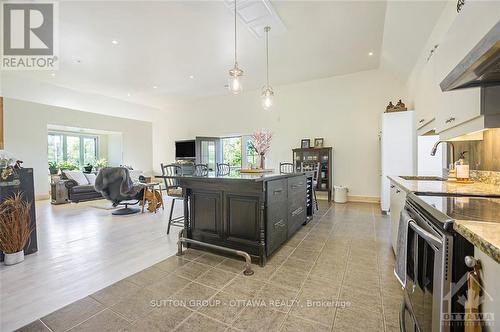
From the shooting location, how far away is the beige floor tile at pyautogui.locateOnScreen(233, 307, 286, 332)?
1444 mm

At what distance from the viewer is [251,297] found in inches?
69.3

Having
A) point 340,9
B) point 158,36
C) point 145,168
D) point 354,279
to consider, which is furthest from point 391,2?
point 145,168

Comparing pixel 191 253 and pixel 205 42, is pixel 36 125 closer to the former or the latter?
pixel 205 42

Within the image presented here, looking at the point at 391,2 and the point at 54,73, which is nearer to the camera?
the point at 391,2

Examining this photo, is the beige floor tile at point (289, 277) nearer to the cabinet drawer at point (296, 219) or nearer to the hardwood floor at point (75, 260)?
the cabinet drawer at point (296, 219)

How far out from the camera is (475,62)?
0.98 meters

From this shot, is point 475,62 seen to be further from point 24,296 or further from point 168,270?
point 24,296

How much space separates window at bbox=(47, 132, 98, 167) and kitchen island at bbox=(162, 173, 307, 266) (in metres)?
8.38

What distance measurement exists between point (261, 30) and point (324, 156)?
360 cm

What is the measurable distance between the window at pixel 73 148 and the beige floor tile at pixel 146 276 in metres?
8.50

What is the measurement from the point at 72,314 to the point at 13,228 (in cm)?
150

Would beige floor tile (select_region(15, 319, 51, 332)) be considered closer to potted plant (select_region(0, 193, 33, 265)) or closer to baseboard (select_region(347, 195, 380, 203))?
potted plant (select_region(0, 193, 33, 265))

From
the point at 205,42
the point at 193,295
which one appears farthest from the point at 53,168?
the point at 193,295

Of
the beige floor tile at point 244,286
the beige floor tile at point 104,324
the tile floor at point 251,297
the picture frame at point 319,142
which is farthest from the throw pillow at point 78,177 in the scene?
the picture frame at point 319,142
